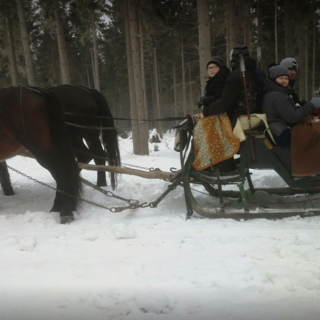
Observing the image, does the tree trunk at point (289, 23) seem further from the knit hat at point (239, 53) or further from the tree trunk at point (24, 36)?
the tree trunk at point (24, 36)

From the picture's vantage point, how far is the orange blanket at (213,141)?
3.62 meters

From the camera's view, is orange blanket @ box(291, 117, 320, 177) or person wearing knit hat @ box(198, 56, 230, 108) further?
person wearing knit hat @ box(198, 56, 230, 108)

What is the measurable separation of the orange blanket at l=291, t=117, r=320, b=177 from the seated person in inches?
5.1

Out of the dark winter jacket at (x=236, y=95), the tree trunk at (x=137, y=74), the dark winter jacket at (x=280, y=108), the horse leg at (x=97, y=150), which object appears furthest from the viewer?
the tree trunk at (x=137, y=74)

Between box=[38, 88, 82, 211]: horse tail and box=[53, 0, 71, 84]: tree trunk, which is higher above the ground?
box=[53, 0, 71, 84]: tree trunk

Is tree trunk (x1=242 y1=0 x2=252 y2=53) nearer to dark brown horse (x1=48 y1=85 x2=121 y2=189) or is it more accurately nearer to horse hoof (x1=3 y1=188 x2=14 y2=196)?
dark brown horse (x1=48 y1=85 x2=121 y2=189)

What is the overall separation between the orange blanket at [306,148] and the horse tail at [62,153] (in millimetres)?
2843

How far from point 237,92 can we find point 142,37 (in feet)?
43.9

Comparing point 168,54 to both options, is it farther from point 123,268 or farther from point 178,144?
point 123,268

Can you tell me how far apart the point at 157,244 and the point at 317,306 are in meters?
1.55

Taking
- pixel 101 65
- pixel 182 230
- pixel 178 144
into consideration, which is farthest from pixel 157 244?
pixel 101 65

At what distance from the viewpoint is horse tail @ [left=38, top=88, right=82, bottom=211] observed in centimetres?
397

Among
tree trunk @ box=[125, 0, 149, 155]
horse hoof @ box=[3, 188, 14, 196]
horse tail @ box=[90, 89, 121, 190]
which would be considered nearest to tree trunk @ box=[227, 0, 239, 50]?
tree trunk @ box=[125, 0, 149, 155]

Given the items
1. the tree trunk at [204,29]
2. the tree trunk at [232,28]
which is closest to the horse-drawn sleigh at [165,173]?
the tree trunk at [204,29]
